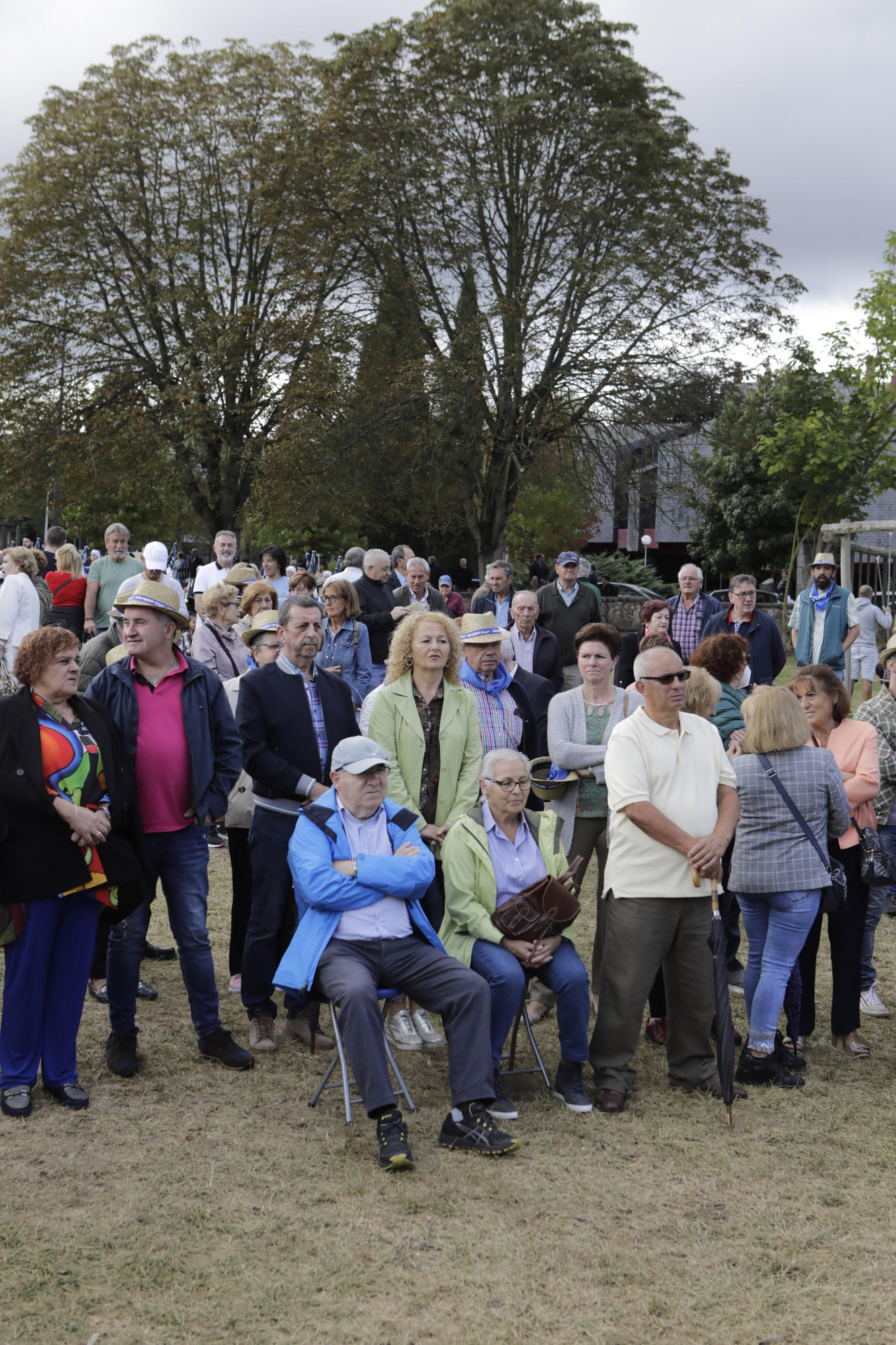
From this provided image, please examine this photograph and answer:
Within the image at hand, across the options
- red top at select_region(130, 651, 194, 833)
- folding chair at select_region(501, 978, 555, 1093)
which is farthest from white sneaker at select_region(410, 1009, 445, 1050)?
red top at select_region(130, 651, 194, 833)

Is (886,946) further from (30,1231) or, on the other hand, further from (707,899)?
(30,1231)

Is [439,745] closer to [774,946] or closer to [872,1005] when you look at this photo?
[774,946]

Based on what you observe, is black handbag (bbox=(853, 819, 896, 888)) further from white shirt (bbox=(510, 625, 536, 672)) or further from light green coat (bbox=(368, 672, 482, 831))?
white shirt (bbox=(510, 625, 536, 672))

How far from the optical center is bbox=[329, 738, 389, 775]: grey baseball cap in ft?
15.6

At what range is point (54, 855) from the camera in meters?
4.60

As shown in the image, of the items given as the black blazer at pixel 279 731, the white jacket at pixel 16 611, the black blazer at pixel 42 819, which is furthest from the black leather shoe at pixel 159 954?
the white jacket at pixel 16 611

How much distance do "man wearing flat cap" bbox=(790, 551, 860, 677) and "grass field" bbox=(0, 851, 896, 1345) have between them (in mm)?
6028

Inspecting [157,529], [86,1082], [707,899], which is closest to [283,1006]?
[86,1082]

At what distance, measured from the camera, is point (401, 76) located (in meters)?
23.4

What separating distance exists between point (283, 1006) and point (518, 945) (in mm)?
1592

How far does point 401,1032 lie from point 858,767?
2.48 metres

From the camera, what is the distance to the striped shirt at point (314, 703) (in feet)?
17.9

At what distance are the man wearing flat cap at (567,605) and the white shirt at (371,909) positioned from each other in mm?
4495

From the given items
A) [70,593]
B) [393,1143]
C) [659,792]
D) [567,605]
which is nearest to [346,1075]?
[393,1143]
